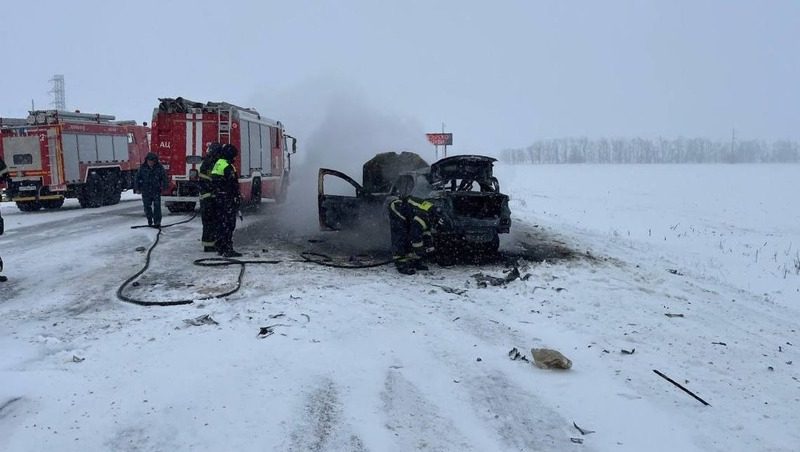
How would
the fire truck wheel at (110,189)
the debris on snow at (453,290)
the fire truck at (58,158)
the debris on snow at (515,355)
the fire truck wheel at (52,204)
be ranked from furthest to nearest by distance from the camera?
the fire truck wheel at (110,189)
the fire truck wheel at (52,204)
the fire truck at (58,158)
the debris on snow at (453,290)
the debris on snow at (515,355)

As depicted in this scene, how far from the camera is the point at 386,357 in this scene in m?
4.91

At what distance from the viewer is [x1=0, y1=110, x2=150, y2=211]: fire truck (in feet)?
54.1

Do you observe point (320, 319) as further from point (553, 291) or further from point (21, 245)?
point (21, 245)

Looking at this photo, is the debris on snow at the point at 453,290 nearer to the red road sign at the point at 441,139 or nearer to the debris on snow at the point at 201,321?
the debris on snow at the point at 201,321

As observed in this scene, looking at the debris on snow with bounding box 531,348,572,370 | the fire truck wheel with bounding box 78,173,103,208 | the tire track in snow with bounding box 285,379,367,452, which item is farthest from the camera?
the fire truck wheel with bounding box 78,173,103,208

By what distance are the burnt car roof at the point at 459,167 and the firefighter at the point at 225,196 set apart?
339 cm

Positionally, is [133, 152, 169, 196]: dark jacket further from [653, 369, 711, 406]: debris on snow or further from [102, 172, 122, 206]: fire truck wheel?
[653, 369, 711, 406]: debris on snow

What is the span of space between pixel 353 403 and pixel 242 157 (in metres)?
11.7

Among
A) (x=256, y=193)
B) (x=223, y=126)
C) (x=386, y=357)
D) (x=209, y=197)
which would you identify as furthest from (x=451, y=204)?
(x=256, y=193)

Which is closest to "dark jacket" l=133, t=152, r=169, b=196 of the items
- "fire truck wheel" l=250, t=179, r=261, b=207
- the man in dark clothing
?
the man in dark clothing

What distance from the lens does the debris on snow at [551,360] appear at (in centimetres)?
481

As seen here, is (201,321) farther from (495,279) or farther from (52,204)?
(52,204)

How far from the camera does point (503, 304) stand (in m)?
6.73

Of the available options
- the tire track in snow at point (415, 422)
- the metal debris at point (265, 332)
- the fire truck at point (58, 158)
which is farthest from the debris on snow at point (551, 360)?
the fire truck at point (58, 158)
